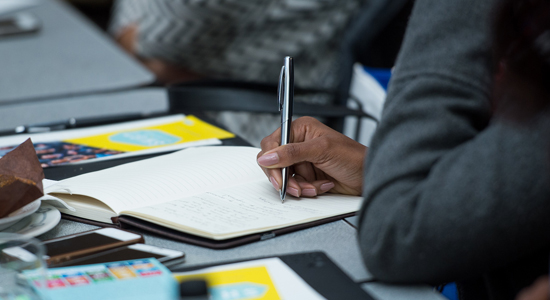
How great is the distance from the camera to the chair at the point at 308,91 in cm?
100

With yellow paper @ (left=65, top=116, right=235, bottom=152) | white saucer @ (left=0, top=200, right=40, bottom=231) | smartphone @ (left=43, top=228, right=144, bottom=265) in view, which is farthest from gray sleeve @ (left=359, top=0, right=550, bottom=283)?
yellow paper @ (left=65, top=116, right=235, bottom=152)

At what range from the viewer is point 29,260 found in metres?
0.41

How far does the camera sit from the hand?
627 millimetres

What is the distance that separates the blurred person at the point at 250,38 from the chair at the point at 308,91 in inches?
8.1

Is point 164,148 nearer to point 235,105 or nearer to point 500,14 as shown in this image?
point 235,105

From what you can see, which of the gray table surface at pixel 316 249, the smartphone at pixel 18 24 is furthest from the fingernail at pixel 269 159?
the smartphone at pixel 18 24

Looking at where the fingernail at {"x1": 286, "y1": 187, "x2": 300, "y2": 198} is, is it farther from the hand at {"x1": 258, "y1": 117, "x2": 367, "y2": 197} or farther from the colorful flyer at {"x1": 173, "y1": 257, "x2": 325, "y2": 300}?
the colorful flyer at {"x1": 173, "y1": 257, "x2": 325, "y2": 300}

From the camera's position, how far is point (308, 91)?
121 centimetres

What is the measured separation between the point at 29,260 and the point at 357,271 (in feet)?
0.94

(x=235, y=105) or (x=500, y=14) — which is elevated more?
(x=500, y=14)

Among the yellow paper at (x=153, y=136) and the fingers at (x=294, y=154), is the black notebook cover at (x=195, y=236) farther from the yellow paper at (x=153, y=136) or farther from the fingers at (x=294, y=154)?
Result: the yellow paper at (x=153, y=136)

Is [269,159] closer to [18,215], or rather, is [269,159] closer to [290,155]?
[290,155]

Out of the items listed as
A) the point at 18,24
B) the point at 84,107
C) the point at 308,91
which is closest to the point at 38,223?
the point at 84,107

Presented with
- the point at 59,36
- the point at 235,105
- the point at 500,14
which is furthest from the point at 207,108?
the point at 59,36
